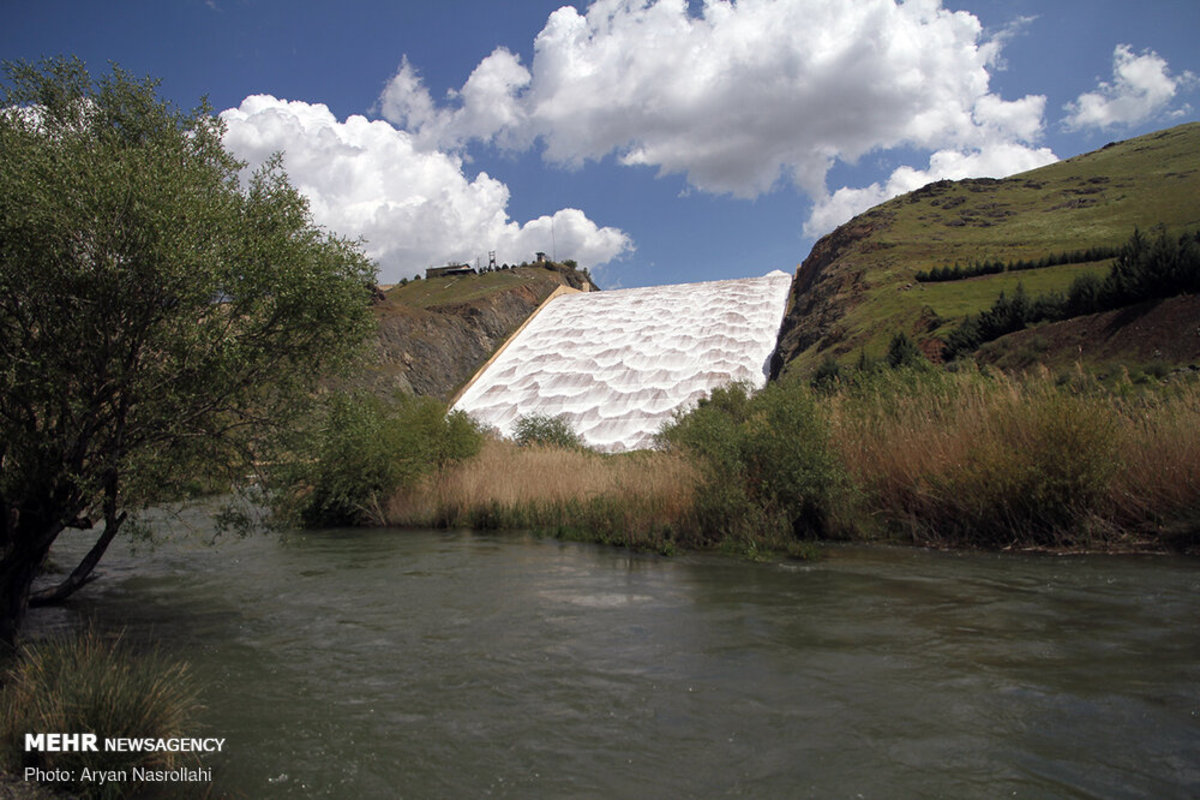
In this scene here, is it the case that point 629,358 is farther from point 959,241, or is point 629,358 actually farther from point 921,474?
point 921,474

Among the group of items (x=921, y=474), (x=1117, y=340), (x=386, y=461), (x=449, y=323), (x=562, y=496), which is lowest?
(x=562, y=496)

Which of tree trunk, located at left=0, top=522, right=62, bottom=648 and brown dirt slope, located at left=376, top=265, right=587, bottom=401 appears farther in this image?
brown dirt slope, located at left=376, top=265, right=587, bottom=401

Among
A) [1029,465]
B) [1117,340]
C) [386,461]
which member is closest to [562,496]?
[386,461]

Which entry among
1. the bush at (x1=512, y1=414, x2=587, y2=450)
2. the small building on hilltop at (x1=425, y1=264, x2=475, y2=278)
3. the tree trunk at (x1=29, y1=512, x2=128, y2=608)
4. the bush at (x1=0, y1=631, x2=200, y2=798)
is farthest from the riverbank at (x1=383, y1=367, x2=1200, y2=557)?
the small building on hilltop at (x1=425, y1=264, x2=475, y2=278)

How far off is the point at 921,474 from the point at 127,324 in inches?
449

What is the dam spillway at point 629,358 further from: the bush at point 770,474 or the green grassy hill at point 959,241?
the bush at point 770,474

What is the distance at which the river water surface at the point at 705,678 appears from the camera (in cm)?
446

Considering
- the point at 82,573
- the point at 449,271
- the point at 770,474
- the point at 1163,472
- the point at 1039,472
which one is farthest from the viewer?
the point at 449,271

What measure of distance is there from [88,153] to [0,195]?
3.45 ft

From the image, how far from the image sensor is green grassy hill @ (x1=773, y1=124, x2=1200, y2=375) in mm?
34906

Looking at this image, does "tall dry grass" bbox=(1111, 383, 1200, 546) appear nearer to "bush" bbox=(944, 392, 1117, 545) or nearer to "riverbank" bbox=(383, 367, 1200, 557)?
"riverbank" bbox=(383, 367, 1200, 557)

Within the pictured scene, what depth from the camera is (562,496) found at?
55.6 feet

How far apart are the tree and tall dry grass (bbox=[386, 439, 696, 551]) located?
7.39 metres

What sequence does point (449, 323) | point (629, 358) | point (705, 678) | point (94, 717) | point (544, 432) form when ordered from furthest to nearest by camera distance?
point (449, 323)
point (629, 358)
point (544, 432)
point (705, 678)
point (94, 717)
